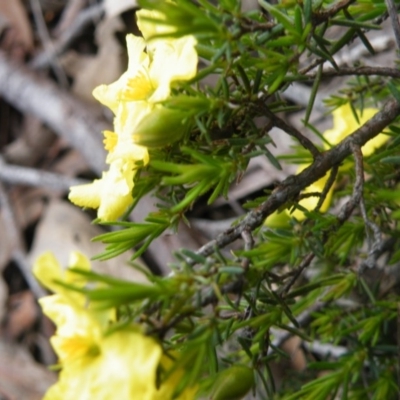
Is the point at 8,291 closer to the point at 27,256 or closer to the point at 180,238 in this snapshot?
the point at 27,256

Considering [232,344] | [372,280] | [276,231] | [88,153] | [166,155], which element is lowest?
[232,344]

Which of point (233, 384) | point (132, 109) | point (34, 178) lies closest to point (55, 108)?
point (34, 178)

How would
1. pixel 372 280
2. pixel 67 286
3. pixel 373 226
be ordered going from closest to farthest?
1. pixel 67 286
2. pixel 373 226
3. pixel 372 280

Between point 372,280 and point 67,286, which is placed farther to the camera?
point 372,280

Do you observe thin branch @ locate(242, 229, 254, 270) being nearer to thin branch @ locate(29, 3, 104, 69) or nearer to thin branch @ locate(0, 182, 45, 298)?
thin branch @ locate(0, 182, 45, 298)

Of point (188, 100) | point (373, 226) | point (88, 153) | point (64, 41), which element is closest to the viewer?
point (188, 100)

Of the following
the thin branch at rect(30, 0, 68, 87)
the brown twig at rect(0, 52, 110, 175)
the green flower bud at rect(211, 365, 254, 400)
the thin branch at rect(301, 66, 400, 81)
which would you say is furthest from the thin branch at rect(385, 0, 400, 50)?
the thin branch at rect(30, 0, 68, 87)

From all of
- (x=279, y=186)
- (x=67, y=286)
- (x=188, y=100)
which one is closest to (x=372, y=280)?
(x=279, y=186)

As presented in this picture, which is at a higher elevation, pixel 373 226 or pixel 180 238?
pixel 373 226
